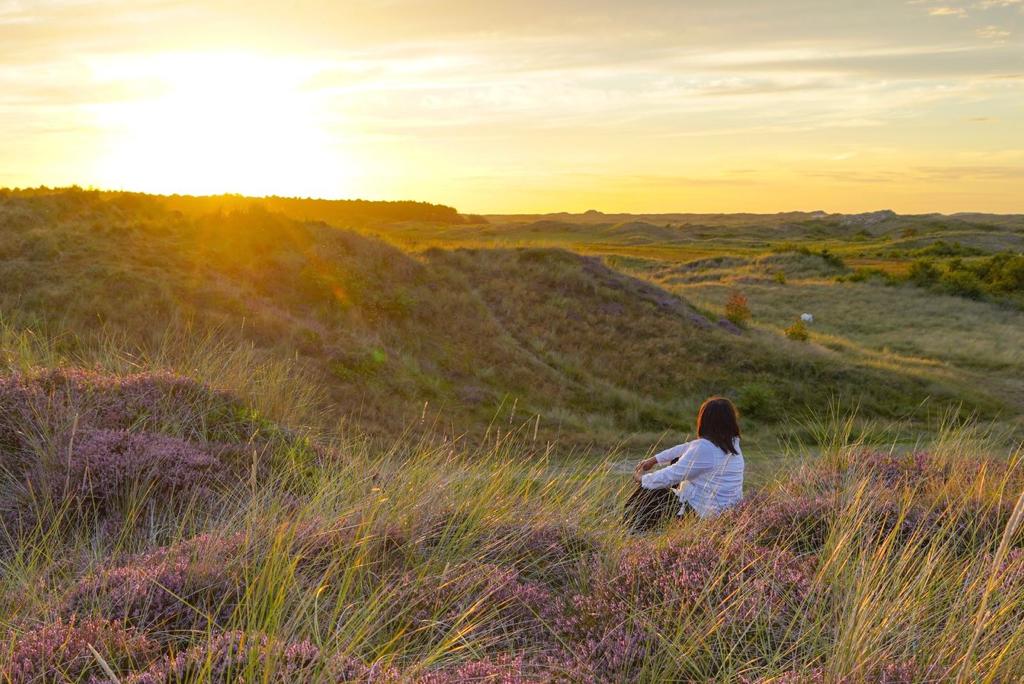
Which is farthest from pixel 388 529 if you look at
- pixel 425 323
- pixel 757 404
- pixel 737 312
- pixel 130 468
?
pixel 737 312

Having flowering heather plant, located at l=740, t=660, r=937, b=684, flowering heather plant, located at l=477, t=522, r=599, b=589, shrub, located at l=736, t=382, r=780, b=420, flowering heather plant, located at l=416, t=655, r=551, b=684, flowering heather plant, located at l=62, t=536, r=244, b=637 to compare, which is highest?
flowering heather plant, located at l=62, t=536, r=244, b=637

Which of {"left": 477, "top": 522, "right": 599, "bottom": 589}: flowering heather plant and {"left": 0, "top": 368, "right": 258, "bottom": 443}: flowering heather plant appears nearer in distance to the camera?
{"left": 477, "top": 522, "right": 599, "bottom": 589}: flowering heather plant

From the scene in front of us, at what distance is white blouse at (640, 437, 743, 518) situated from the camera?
6.95m

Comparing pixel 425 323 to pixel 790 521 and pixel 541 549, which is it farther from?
pixel 541 549

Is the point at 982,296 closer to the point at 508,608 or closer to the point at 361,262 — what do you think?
the point at 361,262

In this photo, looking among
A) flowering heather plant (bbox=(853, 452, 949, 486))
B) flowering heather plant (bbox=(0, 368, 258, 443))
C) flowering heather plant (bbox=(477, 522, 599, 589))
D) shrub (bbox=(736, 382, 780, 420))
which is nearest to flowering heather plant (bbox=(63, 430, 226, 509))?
flowering heather plant (bbox=(0, 368, 258, 443))

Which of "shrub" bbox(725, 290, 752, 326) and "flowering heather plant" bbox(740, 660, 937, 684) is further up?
"flowering heather plant" bbox(740, 660, 937, 684)

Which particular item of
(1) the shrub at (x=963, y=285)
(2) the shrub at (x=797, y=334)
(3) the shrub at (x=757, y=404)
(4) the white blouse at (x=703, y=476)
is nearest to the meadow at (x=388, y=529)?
(4) the white blouse at (x=703, y=476)

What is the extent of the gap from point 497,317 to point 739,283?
29599mm

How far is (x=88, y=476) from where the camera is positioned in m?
5.19

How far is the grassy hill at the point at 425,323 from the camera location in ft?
52.0

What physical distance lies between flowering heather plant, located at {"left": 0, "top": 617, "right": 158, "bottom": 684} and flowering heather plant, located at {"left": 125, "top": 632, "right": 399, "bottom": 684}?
18 cm

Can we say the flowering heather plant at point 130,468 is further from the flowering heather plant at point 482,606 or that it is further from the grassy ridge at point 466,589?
the flowering heather plant at point 482,606

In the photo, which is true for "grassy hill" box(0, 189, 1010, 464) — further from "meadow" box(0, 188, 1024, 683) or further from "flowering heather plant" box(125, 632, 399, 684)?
"flowering heather plant" box(125, 632, 399, 684)
